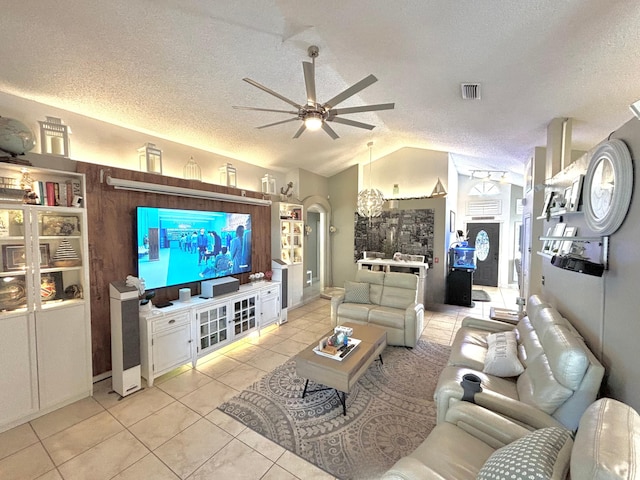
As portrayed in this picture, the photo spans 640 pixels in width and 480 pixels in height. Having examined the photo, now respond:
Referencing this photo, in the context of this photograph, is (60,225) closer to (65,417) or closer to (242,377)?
(65,417)

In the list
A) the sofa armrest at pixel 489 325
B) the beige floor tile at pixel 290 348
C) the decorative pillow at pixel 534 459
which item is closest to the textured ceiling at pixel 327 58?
the decorative pillow at pixel 534 459

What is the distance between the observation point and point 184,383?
2887 mm

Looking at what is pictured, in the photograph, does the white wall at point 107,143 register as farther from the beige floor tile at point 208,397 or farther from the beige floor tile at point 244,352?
the beige floor tile at point 208,397

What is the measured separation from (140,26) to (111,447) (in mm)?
3244

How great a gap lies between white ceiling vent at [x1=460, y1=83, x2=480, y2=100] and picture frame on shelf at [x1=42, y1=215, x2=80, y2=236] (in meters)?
4.07

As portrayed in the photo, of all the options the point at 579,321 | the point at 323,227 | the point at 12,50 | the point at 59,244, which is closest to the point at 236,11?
the point at 12,50

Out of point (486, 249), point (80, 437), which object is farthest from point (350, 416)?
point (486, 249)

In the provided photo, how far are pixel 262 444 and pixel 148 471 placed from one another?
778mm

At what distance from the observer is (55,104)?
8.53 feet

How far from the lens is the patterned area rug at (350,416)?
196 centimetres

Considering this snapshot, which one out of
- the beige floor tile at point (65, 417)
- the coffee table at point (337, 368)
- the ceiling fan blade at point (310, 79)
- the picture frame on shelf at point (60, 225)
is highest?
the ceiling fan blade at point (310, 79)

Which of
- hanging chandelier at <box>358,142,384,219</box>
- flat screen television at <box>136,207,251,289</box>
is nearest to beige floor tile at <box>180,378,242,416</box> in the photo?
flat screen television at <box>136,207,251,289</box>

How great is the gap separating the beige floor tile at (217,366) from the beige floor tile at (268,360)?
0.22 metres

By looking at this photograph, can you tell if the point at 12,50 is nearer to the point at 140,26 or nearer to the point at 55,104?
the point at 55,104
